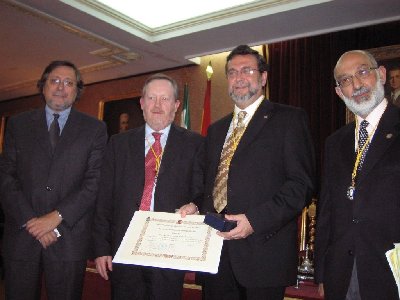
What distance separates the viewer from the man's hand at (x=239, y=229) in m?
1.70

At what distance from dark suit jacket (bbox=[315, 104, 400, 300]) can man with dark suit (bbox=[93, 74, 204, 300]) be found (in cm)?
69

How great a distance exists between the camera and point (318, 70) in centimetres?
589

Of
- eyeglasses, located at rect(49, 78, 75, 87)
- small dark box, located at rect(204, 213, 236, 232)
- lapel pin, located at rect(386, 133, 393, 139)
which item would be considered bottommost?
small dark box, located at rect(204, 213, 236, 232)

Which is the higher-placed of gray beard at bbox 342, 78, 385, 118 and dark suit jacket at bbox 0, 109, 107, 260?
gray beard at bbox 342, 78, 385, 118

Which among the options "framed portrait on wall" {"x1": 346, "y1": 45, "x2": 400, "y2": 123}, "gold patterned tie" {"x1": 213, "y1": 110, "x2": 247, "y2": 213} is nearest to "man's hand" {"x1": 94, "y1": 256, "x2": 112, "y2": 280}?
"gold patterned tie" {"x1": 213, "y1": 110, "x2": 247, "y2": 213}

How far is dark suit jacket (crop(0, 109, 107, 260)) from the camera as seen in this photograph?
2141 millimetres

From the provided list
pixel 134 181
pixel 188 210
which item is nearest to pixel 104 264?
pixel 134 181

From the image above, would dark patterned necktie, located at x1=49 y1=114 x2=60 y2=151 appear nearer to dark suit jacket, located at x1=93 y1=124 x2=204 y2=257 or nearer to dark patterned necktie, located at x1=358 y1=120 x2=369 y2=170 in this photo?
dark suit jacket, located at x1=93 y1=124 x2=204 y2=257

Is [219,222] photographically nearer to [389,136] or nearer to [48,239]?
[389,136]

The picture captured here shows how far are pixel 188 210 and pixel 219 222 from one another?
32 centimetres

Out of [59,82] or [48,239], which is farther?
[59,82]

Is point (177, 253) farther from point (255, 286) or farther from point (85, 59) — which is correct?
point (85, 59)

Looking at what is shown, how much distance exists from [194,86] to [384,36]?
10.9ft

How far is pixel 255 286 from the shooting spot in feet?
5.75
